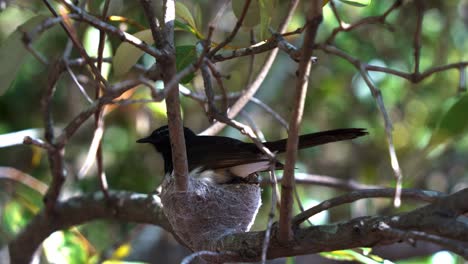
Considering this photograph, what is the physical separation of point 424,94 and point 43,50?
3.32m

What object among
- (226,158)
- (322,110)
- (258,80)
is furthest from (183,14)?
(322,110)

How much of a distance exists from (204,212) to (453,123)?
1.35 m

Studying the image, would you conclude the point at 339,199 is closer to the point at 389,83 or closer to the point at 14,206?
the point at 14,206

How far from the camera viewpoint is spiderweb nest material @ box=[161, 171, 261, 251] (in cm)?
304

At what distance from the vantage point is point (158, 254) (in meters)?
6.55

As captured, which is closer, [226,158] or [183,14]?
[183,14]

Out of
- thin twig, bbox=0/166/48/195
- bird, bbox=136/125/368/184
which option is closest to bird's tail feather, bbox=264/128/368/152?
bird, bbox=136/125/368/184

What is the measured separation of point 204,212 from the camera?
10.6 feet

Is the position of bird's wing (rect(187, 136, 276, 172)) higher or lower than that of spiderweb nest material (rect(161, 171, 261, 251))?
higher

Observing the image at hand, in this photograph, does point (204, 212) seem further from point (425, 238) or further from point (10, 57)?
point (425, 238)

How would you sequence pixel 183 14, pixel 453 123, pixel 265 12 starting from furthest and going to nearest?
1. pixel 453 123
2. pixel 183 14
3. pixel 265 12

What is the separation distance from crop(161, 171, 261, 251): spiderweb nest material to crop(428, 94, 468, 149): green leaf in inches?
40.4

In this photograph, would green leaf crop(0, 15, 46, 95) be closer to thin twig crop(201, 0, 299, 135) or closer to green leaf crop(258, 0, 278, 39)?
green leaf crop(258, 0, 278, 39)

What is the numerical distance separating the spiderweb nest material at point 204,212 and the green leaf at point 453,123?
40.4 inches
